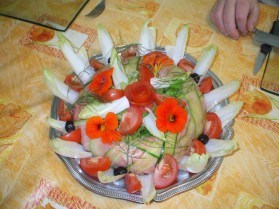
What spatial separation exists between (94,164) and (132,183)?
0.47 ft

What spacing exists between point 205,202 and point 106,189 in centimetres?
35

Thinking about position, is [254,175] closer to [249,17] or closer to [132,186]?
[132,186]

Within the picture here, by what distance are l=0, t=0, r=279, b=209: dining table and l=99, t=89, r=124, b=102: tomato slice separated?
1.05 feet

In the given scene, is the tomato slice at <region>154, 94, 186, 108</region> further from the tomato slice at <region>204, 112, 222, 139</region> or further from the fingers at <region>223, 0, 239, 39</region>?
the fingers at <region>223, 0, 239, 39</region>

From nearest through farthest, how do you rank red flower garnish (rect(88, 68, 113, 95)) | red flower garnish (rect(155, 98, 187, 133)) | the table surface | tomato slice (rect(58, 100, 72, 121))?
red flower garnish (rect(155, 98, 187, 133))
red flower garnish (rect(88, 68, 113, 95))
tomato slice (rect(58, 100, 72, 121))
the table surface

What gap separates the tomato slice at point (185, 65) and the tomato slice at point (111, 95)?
0.31m

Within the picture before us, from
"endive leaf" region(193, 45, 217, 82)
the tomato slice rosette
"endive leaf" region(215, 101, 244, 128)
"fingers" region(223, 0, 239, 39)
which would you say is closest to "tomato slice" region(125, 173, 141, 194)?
the tomato slice rosette

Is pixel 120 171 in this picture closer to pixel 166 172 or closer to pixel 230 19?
pixel 166 172

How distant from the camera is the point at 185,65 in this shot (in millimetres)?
1272

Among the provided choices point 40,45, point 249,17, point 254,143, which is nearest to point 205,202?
point 254,143

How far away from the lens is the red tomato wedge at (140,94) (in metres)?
1.04

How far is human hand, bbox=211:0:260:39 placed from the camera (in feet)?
4.82

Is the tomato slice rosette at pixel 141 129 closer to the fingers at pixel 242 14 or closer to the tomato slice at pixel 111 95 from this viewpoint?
the tomato slice at pixel 111 95

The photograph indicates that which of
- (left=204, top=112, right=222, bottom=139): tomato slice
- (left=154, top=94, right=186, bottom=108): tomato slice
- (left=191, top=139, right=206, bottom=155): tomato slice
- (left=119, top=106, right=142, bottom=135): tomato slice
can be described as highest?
(left=154, top=94, right=186, bottom=108): tomato slice
